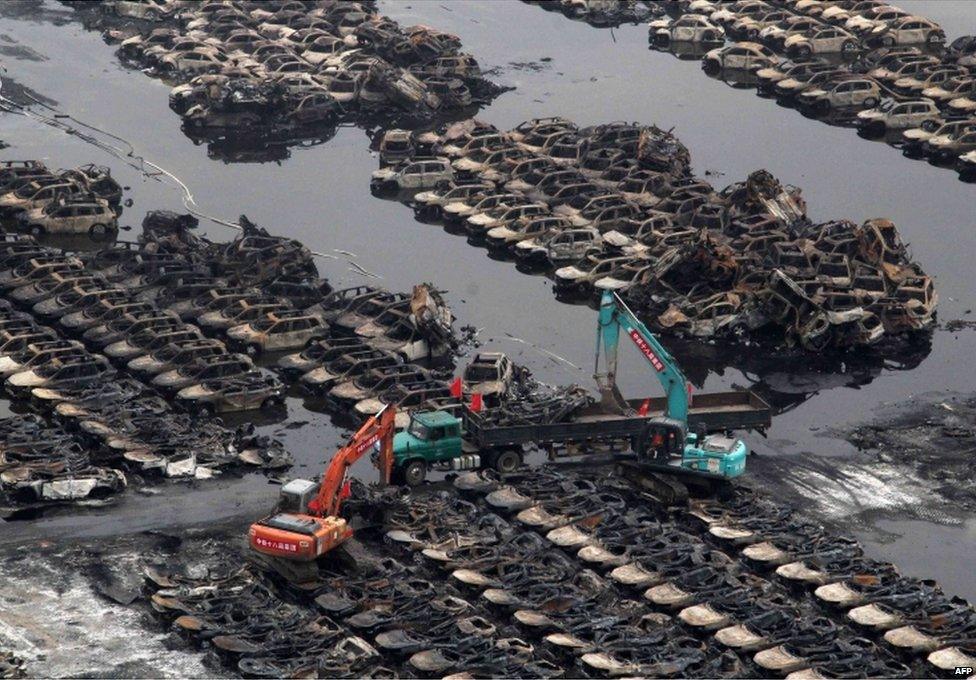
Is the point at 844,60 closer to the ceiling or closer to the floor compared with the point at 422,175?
closer to the ceiling

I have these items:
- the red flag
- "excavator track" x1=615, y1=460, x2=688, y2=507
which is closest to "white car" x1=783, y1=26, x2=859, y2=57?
the red flag

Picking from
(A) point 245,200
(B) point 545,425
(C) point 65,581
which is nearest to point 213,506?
(C) point 65,581

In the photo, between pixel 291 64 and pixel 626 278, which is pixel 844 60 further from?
pixel 626 278

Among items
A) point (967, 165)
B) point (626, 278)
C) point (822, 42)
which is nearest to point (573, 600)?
point (626, 278)

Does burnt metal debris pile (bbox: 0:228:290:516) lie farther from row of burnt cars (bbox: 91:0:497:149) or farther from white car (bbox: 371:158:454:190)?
row of burnt cars (bbox: 91:0:497:149)

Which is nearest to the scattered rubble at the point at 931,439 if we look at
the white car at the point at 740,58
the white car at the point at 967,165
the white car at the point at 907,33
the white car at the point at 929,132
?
the white car at the point at 967,165

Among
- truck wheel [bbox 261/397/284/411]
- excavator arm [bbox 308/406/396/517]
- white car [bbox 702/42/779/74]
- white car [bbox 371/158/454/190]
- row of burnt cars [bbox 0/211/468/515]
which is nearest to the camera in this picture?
excavator arm [bbox 308/406/396/517]
